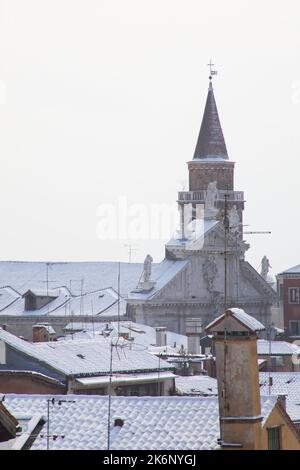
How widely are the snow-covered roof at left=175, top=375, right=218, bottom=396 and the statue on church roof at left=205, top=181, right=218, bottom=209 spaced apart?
5584 centimetres

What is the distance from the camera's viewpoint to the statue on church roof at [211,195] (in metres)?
101

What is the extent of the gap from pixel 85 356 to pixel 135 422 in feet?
56.0

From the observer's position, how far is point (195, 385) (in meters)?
42.7

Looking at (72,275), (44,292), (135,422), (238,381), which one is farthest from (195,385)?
(72,275)

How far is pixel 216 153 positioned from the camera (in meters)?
108

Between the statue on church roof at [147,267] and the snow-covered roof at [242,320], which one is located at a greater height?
the statue on church roof at [147,267]

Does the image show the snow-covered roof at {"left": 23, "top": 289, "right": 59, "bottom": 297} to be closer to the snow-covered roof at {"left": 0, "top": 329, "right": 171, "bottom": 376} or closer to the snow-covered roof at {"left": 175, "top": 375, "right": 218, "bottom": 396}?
the snow-covered roof at {"left": 175, "top": 375, "right": 218, "bottom": 396}

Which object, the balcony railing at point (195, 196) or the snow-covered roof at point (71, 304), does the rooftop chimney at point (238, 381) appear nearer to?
the snow-covered roof at point (71, 304)

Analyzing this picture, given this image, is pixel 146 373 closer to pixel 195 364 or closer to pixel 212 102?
pixel 195 364

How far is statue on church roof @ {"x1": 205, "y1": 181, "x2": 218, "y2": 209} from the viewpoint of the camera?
10112cm

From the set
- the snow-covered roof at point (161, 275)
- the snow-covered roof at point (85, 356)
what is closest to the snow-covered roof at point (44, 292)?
the snow-covered roof at point (161, 275)

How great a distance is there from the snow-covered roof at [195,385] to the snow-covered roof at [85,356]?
53cm

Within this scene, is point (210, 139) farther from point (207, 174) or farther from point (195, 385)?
point (195, 385)

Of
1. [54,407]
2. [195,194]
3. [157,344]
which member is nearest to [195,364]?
[157,344]
